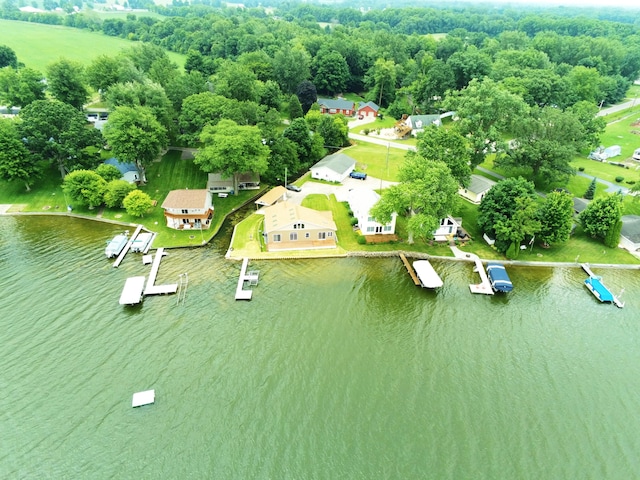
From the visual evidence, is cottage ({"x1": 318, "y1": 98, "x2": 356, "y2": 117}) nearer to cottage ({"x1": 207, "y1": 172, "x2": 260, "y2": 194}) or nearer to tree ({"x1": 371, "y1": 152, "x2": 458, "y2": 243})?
cottage ({"x1": 207, "y1": 172, "x2": 260, "y2": 194})

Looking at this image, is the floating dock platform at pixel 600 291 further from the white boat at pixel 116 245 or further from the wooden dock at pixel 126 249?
the white boat at pixel 116 245

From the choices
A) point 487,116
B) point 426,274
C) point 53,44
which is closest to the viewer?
point 426,274

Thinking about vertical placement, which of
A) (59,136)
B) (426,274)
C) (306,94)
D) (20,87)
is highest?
(20,87)

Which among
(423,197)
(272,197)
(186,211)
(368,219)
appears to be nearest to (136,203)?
(186,211)

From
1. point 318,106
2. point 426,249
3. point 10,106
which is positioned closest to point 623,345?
point 426,249

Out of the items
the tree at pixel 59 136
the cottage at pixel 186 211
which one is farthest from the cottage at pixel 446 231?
the tree at pixel 59 136

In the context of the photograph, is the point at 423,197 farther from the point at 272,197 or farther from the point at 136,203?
the point at 136,203
